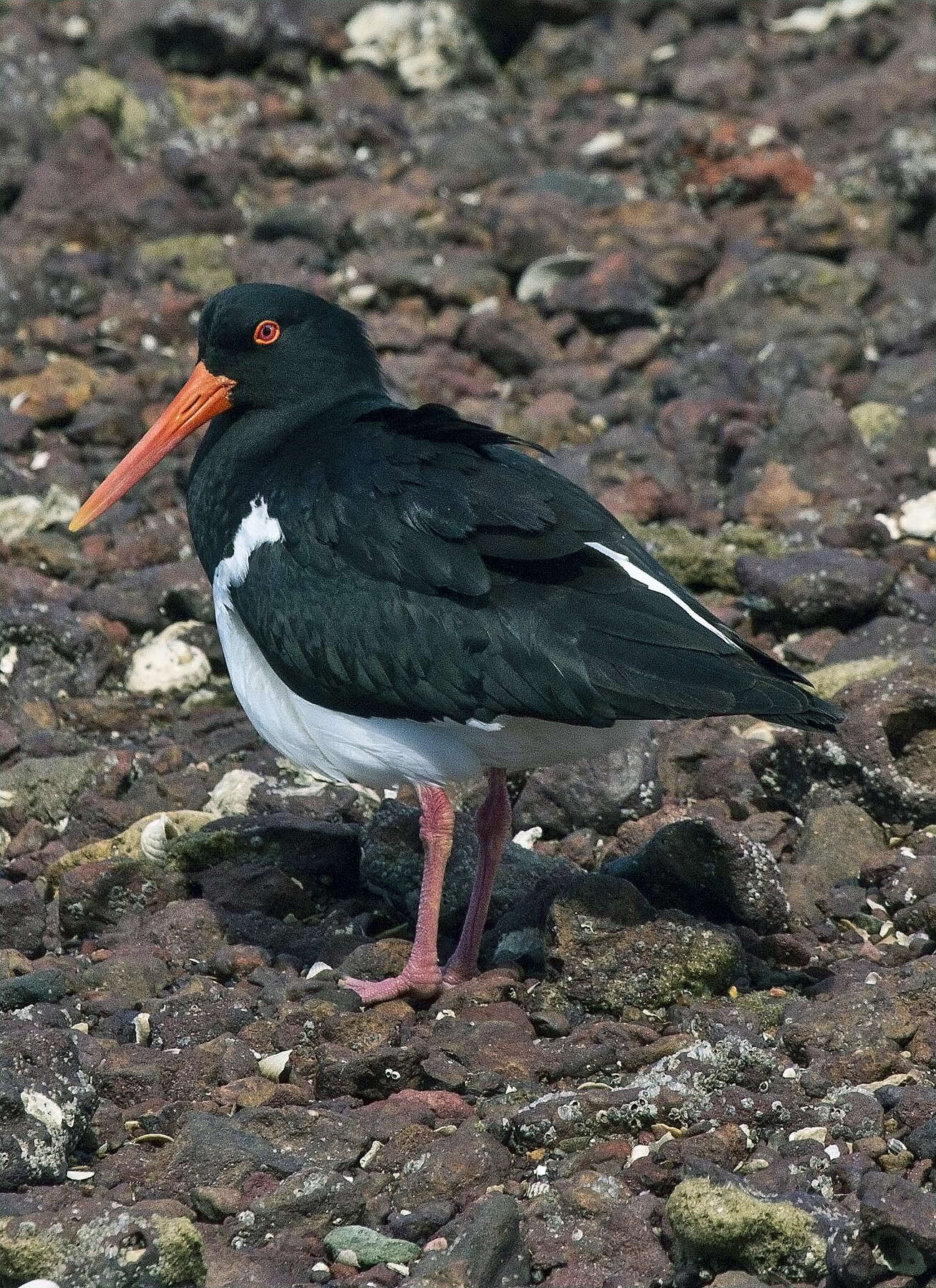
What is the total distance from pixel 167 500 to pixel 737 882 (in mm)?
4656

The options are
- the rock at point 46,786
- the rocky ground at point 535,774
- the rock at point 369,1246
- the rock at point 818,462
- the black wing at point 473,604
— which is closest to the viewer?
the rock at point 369,1246

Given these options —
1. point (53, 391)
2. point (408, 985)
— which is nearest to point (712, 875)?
point (408, 985)

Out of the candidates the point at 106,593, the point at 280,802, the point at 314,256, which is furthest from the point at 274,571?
the point at 314,256

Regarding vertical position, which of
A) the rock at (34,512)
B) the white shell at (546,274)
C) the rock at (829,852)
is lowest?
the rock at (829,852)

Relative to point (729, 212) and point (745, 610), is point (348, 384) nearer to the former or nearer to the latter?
point (745, 610)

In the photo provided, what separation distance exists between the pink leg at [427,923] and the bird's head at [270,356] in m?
1.60

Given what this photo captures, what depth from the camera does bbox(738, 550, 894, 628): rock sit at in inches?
320

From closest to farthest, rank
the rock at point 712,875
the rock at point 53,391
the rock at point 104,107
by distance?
the rock at point 712,875 < the rock at point 53,391 < the rock at point 104,107

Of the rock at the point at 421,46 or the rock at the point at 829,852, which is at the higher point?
the rock at the point at 421,46

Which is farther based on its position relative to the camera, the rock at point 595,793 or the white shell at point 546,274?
the white shell at point 546,274

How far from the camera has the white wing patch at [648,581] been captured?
5840mm

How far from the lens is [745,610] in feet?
27.5

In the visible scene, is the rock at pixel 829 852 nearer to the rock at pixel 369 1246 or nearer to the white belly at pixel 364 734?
the white belly at pixel 364 734

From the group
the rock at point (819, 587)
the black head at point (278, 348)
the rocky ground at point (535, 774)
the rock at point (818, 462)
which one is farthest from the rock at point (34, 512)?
the rock at point (819, 587)
